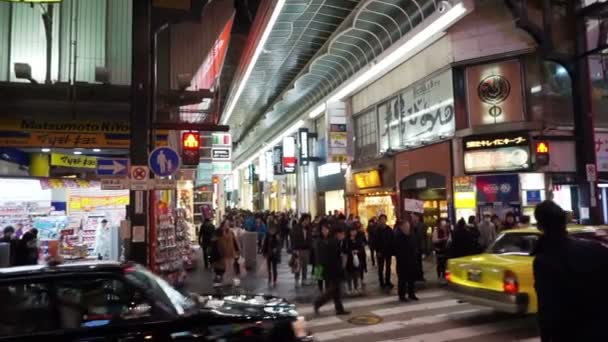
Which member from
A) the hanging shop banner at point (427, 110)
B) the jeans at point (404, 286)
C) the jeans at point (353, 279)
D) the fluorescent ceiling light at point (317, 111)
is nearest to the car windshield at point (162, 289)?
the jeans at point (404, 286)

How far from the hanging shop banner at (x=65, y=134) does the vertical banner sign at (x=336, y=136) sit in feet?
45.3

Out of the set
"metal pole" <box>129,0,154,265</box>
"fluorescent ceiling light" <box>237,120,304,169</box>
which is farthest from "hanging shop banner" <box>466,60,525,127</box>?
"fluorescent ceiling light" <box>237,120,304,169</box>

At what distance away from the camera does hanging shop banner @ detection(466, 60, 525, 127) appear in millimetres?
17391

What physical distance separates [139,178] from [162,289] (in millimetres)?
5029

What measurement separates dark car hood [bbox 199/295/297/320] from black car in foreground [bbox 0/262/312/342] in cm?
2

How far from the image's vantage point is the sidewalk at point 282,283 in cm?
1198

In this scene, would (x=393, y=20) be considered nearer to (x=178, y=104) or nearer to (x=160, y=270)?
(x=178, y=104)

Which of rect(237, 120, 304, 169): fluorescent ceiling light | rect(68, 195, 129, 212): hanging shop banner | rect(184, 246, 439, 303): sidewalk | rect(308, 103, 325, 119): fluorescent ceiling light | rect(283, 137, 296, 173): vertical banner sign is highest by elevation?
rect(308, 103, 325, 119): fluorescent ceiling light

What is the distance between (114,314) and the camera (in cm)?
439

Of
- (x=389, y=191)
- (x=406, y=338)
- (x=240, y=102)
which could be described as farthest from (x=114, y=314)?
(x=240, y=102)

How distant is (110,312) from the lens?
4.41 metres

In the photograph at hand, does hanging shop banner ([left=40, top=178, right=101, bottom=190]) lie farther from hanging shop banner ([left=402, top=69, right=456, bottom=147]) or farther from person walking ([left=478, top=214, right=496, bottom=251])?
hanging shop banner ([left=402, top=69, right=456, bottom=147])

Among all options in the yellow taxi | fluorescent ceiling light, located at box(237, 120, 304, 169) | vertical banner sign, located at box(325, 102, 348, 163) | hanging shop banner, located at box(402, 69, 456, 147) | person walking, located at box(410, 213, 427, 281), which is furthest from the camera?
fluorescent ceiling light, located at box(237, 120, 304, 169)

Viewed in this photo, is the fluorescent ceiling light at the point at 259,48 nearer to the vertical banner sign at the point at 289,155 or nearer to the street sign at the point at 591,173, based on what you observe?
the vertical banner sign at the point at 289,155
